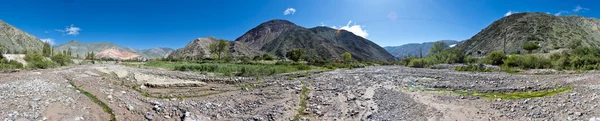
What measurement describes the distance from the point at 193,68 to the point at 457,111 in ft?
117

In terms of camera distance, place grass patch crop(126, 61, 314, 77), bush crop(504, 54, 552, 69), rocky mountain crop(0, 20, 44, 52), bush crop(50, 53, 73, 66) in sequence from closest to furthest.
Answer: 1. grass patch crop(126, 61, 314, 77)
2. bush crop(504, 54, 552, 69)
3. bush crop(50, 53, 73, 66)
4. rocky mountain crop(0, 20, 44, 52)

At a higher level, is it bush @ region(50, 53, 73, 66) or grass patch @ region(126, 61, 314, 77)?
bush @ region(50, 53, 73, 66)

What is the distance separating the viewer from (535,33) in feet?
303

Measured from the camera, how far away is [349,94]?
1528 centimetres

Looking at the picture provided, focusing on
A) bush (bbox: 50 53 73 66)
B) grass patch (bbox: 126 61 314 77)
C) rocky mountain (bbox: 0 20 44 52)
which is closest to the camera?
grass patch (bbox: 126 61 314 77)

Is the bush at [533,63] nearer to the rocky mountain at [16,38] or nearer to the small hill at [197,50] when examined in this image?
the small hill at [197,50]

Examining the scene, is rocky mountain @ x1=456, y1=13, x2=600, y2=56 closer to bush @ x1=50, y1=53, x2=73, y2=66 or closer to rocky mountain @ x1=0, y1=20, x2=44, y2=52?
bush @ x1=50, y1=53, x2=73, y2=66

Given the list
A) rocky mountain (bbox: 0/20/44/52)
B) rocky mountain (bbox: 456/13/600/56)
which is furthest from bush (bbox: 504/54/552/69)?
rocky mountain (bbox: 0/20/44/52)

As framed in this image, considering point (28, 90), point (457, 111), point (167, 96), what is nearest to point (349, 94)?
point (457, 111)

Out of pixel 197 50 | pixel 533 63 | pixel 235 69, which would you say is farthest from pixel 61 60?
pixel 197 50

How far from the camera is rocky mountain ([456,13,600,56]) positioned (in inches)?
3310

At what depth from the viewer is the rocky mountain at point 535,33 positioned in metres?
84.1

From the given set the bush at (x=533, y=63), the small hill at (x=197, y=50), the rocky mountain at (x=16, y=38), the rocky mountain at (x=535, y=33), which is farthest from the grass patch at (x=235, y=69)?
the rocky mountain at (x=16, y=38)

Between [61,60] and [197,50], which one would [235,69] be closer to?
[61,60]
